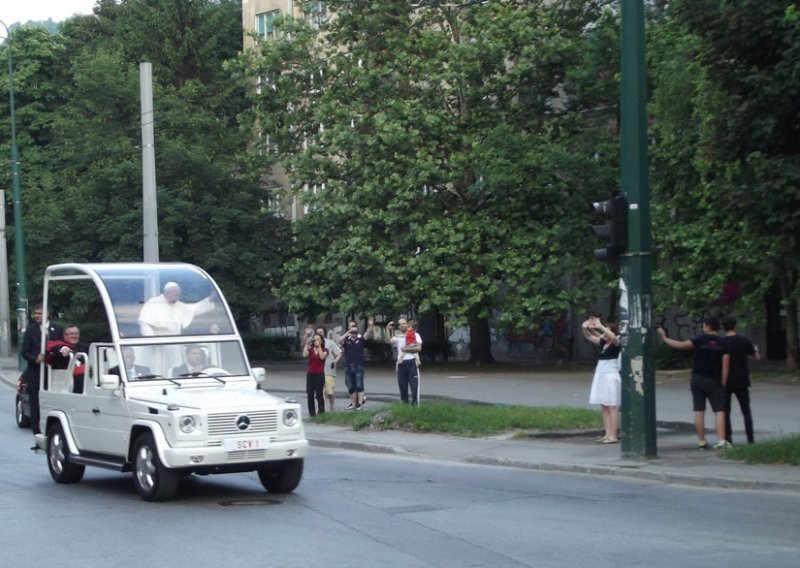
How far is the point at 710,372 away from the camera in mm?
15352

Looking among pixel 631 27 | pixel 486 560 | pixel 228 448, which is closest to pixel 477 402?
pixel 631 27

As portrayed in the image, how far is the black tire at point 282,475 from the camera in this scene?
12.3 m

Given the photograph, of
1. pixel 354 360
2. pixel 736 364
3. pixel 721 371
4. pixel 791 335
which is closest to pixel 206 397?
pixel 721 371

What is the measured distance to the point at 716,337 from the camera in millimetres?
15328

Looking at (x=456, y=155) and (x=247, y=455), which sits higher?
(x=456, y=155)

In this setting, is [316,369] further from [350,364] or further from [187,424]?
[187,424]

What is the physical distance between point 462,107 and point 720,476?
25.3 m

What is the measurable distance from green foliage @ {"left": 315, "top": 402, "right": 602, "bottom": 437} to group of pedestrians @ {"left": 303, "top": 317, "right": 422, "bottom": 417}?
172 centimetres

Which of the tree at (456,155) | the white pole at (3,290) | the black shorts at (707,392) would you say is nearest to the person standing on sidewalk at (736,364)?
the black shorts at (707,392)

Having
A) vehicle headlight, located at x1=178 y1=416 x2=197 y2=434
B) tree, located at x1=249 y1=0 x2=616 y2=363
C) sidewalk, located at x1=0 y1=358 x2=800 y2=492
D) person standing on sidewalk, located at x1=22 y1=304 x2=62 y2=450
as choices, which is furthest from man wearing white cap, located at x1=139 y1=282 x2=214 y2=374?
tree, located at x1=249 y1=0 x2=616 y2=363

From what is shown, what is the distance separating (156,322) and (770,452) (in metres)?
7.56

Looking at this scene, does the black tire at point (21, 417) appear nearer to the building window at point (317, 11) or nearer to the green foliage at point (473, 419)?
the green foliage at point (473, 419)

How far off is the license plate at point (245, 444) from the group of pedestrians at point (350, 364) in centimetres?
990

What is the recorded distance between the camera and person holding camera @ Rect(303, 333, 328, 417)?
21719 mm
